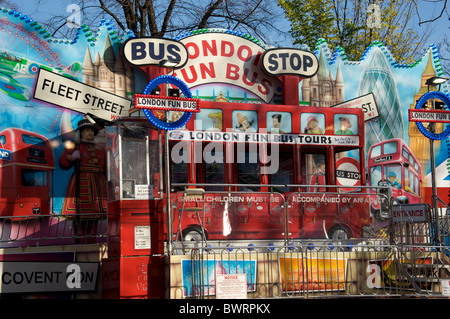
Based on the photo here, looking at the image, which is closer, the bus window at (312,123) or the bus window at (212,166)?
the bus window at (212,166)

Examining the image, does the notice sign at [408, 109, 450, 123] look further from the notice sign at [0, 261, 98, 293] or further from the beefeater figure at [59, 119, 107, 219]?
the beefeater figure at [59, 119, 107, 219]

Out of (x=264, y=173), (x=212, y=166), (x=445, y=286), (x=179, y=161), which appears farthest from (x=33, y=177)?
(x=445, y=286)

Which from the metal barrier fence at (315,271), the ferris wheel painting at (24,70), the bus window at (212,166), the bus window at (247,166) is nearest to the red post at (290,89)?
the bus window at (247,166)

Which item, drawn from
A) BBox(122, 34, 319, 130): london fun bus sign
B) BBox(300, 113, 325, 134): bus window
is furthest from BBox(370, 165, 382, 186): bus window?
BBox(300, 113, 325, 134): bus window

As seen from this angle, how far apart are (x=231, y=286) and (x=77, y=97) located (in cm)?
782

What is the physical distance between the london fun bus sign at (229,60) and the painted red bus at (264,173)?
219 cm

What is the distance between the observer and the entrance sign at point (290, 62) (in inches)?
671

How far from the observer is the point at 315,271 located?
36.0 feet

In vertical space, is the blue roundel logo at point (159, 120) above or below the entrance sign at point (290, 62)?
below

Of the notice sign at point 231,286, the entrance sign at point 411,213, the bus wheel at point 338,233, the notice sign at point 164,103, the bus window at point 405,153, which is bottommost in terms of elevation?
the notice sign at point 231,286

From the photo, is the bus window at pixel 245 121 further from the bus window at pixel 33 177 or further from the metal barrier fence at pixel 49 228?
the bus window at pixel 33 177

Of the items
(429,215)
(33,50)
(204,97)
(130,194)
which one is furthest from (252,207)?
(33,50)

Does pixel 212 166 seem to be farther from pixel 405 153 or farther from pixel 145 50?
pixel 405 153

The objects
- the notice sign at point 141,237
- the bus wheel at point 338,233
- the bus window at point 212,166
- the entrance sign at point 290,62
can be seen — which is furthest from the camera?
the entrance sign at point 290,62
